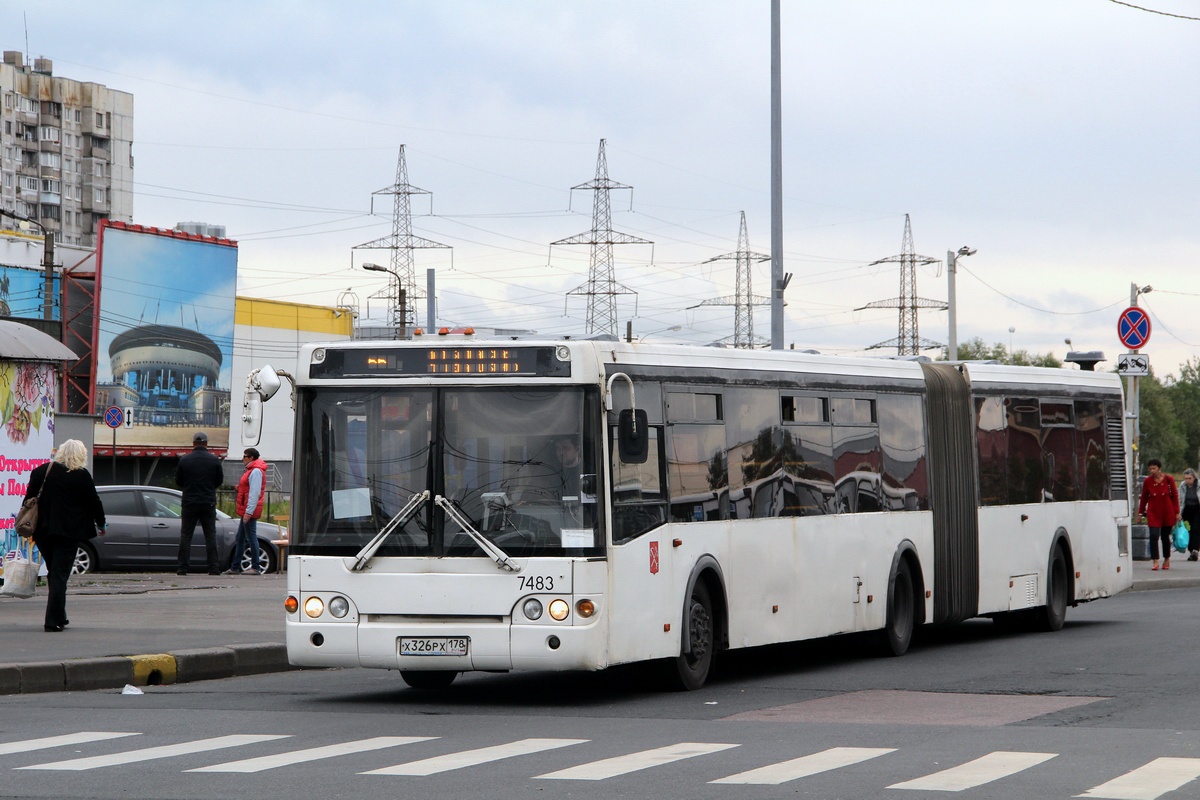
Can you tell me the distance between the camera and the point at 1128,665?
50.8 feet

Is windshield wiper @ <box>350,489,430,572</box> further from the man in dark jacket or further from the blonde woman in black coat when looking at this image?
the man in dark jacket

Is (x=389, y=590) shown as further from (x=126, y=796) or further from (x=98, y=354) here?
(x=98, y=354)

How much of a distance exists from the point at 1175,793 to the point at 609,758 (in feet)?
9.68

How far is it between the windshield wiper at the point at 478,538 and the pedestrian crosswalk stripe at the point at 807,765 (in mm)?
2866

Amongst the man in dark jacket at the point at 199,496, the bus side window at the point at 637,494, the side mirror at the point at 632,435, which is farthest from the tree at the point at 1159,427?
the side mirror at the point at 632,435

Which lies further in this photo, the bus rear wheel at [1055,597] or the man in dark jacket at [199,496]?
the man in dark jacket at [199,496]

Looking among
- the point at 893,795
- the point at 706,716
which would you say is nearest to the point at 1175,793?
the point at 893,795

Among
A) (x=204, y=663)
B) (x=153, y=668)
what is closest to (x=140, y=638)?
(x=204, y=663)

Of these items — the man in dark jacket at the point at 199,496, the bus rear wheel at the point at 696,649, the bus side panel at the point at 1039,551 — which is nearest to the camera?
the bus rear wheel at the point at 696,649

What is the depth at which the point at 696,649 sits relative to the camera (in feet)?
44.8

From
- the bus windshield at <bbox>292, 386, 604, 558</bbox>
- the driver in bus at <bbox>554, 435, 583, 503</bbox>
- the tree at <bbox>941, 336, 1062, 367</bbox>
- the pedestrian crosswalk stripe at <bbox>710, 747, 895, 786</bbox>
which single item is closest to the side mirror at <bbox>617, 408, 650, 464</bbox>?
the bus windshield at <bbox>292, 386, 604, 558</bbox>

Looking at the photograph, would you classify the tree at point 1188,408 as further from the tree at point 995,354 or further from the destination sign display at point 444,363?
the destination sign display at point 444,363

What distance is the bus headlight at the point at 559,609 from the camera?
39.4 ft

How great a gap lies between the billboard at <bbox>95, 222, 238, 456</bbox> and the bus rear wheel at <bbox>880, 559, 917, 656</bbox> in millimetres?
53054
